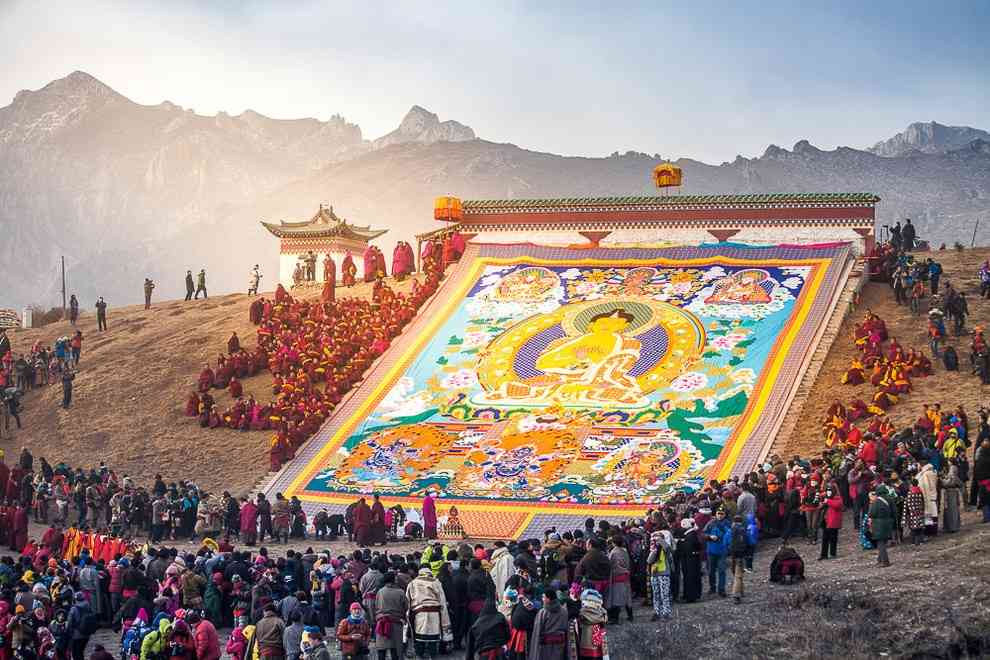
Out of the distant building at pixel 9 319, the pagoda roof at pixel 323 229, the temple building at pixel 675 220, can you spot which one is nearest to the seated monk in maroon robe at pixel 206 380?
the temple building at pixel 675 220

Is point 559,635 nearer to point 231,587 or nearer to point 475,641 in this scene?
point 475,641

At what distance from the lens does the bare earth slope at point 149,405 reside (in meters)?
36.0

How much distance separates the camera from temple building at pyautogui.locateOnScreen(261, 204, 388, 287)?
57.2 metres

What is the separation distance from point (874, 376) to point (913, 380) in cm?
94

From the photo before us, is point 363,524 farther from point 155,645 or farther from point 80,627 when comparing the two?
point 155,645

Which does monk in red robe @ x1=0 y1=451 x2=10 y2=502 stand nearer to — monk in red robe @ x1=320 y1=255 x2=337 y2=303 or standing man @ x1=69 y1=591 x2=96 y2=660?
monk in red robe @ x1=320 y1=255 x2=337 y2=303

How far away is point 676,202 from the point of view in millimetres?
44344

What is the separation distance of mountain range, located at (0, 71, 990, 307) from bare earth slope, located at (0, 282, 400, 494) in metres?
93.2

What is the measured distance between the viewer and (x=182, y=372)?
42188mm

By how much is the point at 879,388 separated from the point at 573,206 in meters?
15.6

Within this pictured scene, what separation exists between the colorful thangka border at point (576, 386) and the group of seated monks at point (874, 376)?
5.10 feet

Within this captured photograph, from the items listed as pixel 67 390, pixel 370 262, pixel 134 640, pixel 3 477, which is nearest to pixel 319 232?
pixel 370 262

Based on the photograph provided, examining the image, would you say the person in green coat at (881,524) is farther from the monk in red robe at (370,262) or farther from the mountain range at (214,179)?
the mountain range at (214,179)

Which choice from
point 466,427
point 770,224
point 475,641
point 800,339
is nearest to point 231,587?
point 475,641
